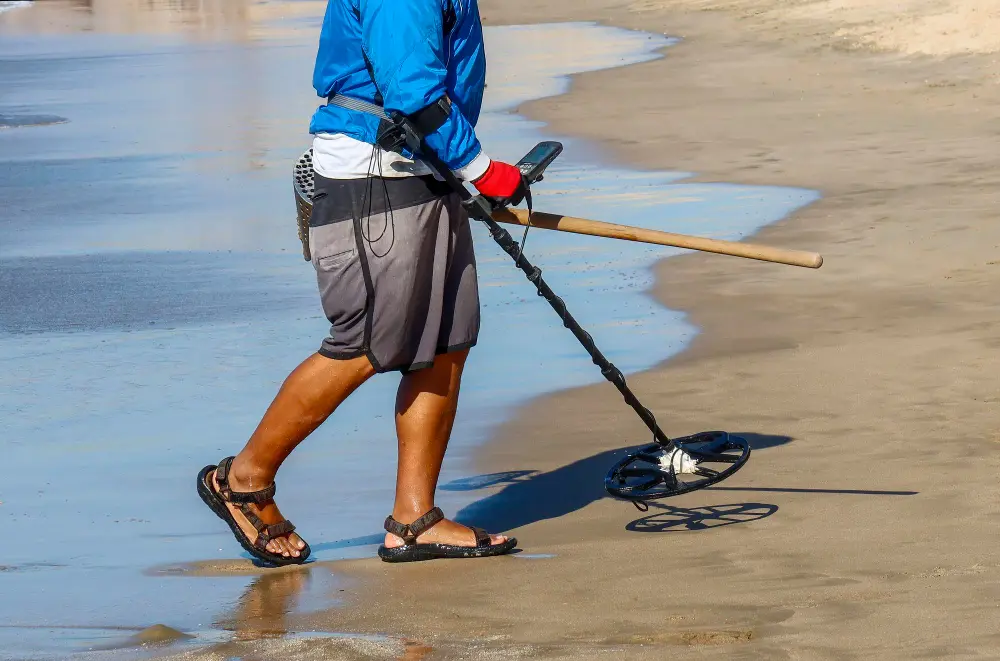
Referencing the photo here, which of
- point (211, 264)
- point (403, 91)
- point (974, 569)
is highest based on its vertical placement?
point (403, 91)

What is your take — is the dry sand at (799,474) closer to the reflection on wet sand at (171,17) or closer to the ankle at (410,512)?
the ankle at (410,512)

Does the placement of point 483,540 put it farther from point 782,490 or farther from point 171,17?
point 171,17

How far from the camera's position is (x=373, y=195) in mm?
4090

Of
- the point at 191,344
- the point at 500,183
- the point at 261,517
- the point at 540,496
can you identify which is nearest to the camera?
the point at 500,183

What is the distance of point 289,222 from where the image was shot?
34.5ft

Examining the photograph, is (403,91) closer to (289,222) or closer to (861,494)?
(861,494)

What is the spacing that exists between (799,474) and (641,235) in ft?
3.37

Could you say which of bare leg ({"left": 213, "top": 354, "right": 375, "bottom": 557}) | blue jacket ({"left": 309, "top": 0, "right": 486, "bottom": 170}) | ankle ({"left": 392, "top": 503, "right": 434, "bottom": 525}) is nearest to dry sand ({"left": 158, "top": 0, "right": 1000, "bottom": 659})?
ankle ({"left": 392, "top": 503, "right": 434, "bottom": 525})

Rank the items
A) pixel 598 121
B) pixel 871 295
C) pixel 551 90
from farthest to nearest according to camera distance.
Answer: pixel 551 90 < pixel 598 121 < pixel 871 295

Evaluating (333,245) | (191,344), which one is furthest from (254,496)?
(191,344)

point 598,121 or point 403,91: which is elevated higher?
point 403,91

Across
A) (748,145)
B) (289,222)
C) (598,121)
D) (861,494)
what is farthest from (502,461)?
(598,121)

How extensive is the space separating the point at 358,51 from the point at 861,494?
1864 mm

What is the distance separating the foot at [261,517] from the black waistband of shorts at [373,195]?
733mm
